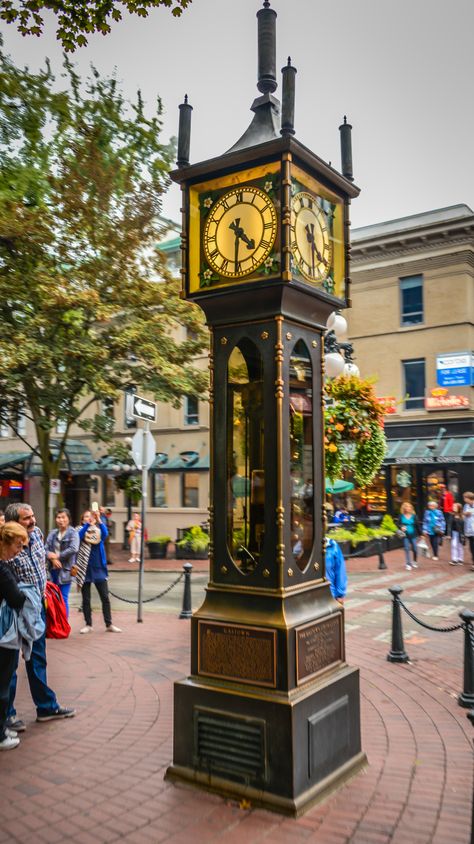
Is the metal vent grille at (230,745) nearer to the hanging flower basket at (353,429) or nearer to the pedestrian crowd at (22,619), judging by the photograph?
the pedestrian crowd at (22,619)

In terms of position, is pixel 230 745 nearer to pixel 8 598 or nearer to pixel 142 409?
pixel 8 598

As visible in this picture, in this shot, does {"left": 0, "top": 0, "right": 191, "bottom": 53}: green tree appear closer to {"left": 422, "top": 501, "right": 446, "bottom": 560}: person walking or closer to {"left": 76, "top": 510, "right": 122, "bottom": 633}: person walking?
{"left": 76, "top": 510, "right": 122, "bottom": 633}: person walking

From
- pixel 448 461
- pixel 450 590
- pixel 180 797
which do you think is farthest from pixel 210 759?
pixel 448 461

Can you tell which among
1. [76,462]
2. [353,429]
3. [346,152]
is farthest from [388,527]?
[346,152]

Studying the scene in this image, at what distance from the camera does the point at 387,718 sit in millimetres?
5945

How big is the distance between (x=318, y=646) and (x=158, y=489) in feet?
85.8

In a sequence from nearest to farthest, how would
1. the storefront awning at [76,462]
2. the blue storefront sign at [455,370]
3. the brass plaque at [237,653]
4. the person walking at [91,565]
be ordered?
the brass plaque at [237,653] → the person walking at [91,565] → the blue storefront sign at [455,370] → the storefront awning at [76,462]

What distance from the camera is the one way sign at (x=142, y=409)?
10461 mm

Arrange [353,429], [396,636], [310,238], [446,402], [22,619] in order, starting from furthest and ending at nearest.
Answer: [446,402]
[396,636]
[353,429]
[22,619]
[310,238]

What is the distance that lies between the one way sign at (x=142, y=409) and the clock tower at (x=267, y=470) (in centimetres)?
556

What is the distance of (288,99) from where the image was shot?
14.7 feet

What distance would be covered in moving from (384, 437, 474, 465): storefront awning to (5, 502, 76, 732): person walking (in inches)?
829

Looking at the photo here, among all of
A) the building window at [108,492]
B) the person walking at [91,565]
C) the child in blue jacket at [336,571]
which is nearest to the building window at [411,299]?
the building window at [108,492]

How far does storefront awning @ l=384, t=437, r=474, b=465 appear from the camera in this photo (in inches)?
979
